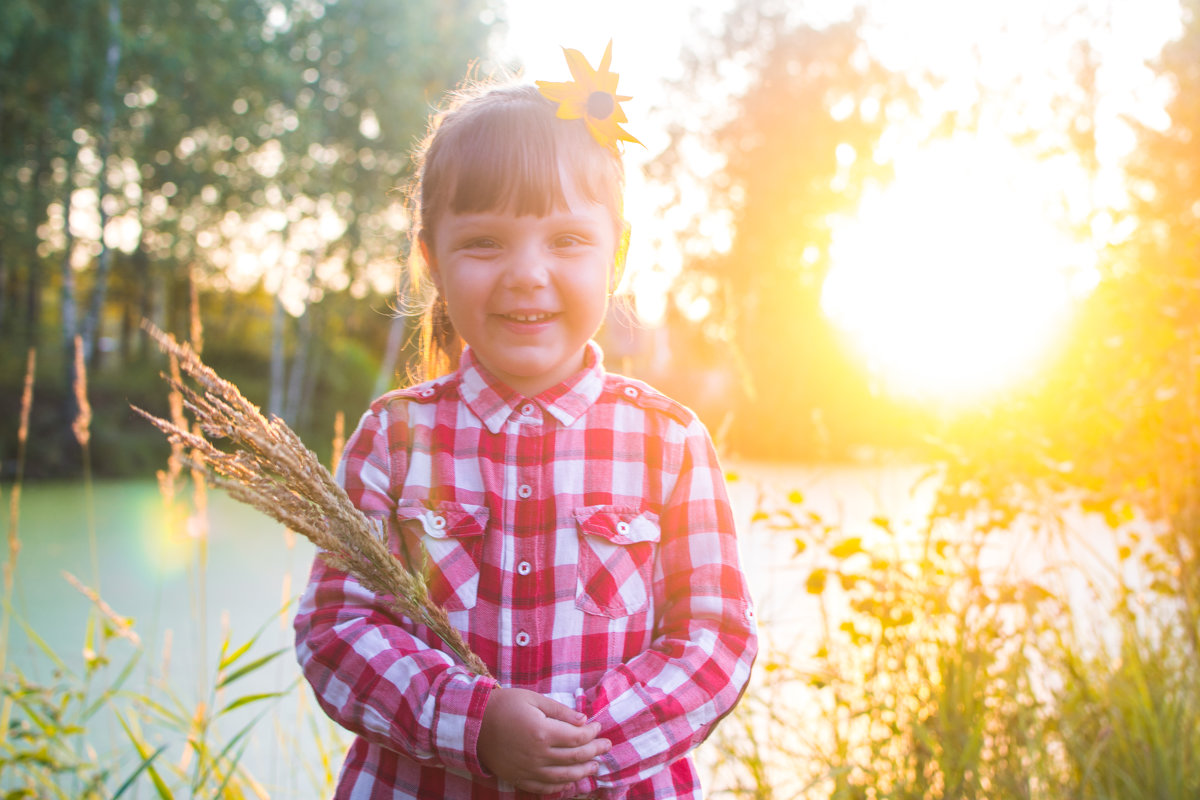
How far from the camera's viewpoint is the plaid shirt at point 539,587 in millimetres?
848

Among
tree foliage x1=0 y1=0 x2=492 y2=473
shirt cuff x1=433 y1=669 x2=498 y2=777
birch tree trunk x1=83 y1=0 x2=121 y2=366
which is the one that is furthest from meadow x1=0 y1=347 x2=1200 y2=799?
birch tree trunk x1=83 y1=0 x2=121 y2=366

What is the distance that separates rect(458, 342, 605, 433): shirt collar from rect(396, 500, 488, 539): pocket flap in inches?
4.1

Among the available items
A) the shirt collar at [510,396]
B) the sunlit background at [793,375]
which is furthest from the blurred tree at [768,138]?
the shirt collar at [510,396]

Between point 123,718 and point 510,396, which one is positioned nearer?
point 510,396

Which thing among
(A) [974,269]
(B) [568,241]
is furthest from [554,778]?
(A) [974,269]

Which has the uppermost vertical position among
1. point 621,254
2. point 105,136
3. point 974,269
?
point 105,136

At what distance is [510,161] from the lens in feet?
3.16

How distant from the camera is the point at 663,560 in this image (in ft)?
3.28

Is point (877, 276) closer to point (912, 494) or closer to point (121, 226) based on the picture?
point (912, 494)

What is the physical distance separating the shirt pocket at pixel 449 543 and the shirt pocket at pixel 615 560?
117 millimetres

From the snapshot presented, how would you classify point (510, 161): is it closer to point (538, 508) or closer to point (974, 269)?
point (538, 508)

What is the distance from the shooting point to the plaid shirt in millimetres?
848

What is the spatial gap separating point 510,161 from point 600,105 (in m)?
0.13

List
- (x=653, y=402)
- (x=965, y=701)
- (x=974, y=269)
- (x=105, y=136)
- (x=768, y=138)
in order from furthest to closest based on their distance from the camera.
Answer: (x=768, y=138)
(x=105, y=136)
(x=974, y=269)
(x=965, y=701)
(x=653, y=402)
